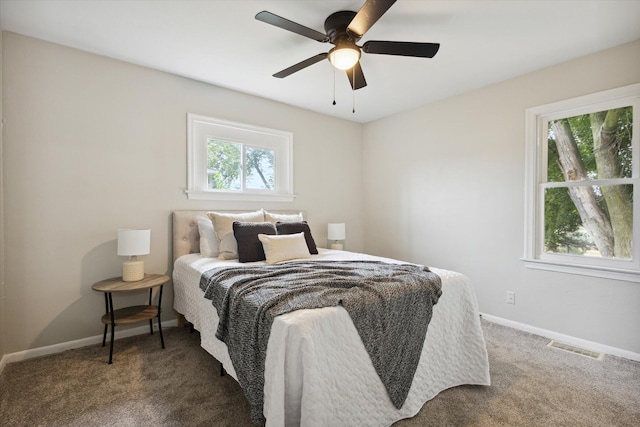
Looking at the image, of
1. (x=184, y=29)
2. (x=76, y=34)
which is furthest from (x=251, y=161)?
(x=76, y=34)

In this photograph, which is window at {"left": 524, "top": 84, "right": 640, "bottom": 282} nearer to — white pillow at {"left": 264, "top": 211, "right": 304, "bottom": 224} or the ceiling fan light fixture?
the ceiling fan light fixture

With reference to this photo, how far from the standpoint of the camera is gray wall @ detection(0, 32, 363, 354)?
2.39 m

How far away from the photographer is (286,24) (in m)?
1.85

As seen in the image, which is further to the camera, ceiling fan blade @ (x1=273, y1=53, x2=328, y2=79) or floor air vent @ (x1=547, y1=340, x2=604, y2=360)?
floor air vent @ (x1=547, y1=340, x2=604, y2=360)

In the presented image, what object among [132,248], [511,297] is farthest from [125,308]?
[511,297]

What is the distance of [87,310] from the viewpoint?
2656 mm

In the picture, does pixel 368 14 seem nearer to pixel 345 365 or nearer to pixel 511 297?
pixel 345 365

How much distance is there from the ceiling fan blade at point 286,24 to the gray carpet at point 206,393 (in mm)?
2241

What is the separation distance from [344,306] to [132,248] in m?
1.88

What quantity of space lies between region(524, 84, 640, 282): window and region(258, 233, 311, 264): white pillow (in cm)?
220

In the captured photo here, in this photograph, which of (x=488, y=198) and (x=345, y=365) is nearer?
(x=345, y=365)

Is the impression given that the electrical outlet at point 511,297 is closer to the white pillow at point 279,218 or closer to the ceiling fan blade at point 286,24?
the white pillow at point 279,218

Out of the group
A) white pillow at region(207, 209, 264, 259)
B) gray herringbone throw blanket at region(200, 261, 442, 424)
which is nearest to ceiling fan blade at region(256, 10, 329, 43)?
gray herringbone throw blanket at region(200, 261, 442, 424)

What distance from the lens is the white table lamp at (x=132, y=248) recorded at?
8.11 feet
